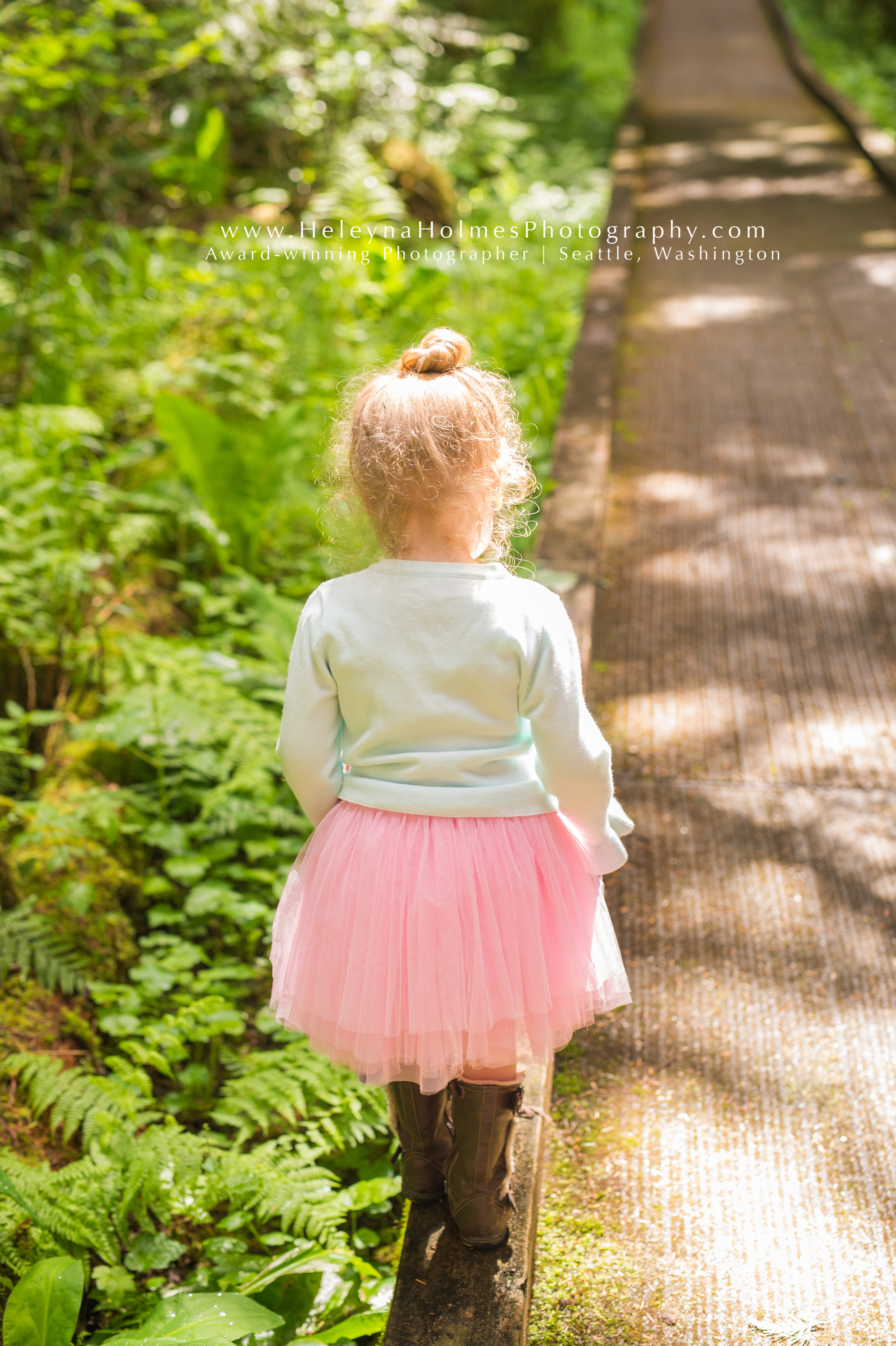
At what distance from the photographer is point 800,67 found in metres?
13.3

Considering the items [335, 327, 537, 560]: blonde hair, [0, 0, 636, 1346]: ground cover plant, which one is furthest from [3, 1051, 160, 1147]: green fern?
[335, 327, 537, 560]: blonde hair

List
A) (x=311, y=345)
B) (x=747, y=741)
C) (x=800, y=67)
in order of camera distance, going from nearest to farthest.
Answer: (x=747, y=741) < (x=311, y=345) < (x=800, y=67)

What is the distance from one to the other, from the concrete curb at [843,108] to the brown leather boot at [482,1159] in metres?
8.87

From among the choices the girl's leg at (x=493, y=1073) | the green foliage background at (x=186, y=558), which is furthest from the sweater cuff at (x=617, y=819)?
the green foliage background at (x=186, y=558)

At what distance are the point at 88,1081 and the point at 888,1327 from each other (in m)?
1.65

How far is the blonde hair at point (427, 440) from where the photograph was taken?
59.6 inches

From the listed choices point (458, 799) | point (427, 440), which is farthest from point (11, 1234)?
point (427, 440)

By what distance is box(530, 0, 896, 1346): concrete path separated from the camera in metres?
1.88

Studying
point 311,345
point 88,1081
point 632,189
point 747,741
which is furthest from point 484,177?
point 88,1081

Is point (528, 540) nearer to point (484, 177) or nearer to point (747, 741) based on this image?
point (747, 741)

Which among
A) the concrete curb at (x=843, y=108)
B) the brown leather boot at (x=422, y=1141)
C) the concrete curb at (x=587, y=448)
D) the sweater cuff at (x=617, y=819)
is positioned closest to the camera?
the sweater cuff at (x=617, y=819)

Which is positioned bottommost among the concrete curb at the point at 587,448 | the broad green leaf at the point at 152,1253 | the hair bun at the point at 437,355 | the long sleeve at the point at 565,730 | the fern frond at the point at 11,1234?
the broad green leaf at the point at 152,1253

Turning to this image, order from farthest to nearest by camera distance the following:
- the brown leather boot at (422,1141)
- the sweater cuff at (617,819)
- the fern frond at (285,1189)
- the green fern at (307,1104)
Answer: the green fern at (307,1104) → the fern frond at (285,1189) → the brown leather boot at (422,1141) → the sweater cuff at (617,819)

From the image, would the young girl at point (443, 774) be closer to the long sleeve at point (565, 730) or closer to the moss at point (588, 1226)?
Answer: the long sleeve at point (565, 730)
